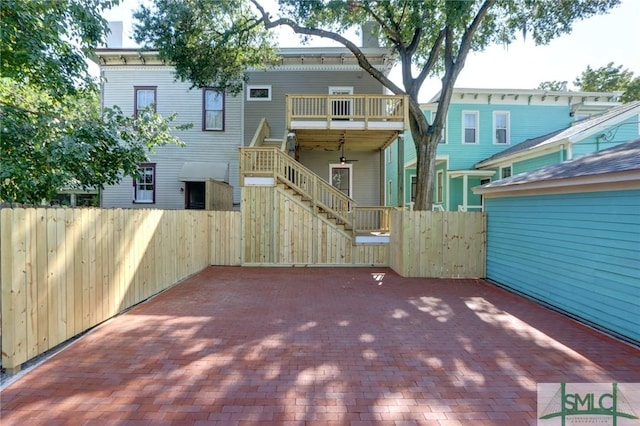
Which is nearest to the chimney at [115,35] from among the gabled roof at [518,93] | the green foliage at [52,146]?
the green foliage at [52,146]

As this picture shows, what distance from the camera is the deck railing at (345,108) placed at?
382 inches

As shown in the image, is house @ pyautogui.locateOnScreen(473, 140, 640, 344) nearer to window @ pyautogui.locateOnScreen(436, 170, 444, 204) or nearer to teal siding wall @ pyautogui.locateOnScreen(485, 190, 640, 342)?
teal siding wall @ pyautogui.locateOnScreen(485, 190, 640, 342)

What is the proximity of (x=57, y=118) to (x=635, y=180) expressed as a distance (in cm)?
933

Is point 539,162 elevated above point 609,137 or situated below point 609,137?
below

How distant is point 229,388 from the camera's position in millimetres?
2838

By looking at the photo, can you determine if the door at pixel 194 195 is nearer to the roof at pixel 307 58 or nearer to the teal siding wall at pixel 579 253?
the roof at pixel 307 58

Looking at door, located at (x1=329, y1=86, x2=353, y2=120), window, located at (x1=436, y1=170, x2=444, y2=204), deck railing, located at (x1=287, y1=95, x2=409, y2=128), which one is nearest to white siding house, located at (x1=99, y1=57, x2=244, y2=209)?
deck railing, located at (x1=287, y1=95, x2=409, y2=128)

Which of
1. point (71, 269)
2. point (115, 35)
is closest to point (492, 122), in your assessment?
point (71, 269)

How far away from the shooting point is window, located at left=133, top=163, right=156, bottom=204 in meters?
12.4

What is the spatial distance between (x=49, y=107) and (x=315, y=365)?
696 cm

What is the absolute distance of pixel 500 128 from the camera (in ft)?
48.8

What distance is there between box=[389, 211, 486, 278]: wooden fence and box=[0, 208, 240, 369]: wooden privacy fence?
18.1 feet

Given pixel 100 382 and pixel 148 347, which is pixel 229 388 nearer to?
pixel 100 382

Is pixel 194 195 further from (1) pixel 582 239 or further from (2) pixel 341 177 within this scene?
(1) pixel 582 239
